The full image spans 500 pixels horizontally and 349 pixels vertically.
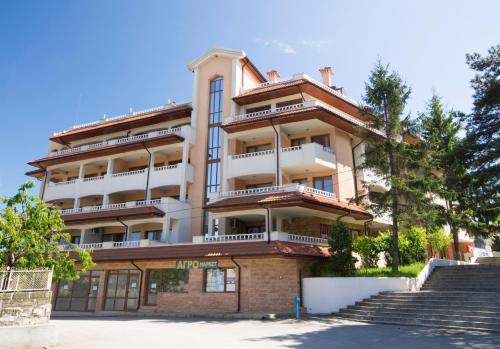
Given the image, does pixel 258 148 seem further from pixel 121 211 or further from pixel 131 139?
pixel 121 211

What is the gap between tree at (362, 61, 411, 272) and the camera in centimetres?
2262

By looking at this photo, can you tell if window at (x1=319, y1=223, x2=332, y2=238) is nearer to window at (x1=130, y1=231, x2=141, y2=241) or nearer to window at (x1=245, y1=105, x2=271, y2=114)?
window at (x1=245, y1=105, x2=271, y2=114)

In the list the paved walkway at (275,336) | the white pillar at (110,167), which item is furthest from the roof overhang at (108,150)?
the paved walkway at (275,336)

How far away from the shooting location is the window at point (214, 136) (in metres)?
30.4

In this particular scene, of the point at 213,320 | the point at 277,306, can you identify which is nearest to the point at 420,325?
the point at 277,306

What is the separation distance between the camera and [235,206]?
81.0ft

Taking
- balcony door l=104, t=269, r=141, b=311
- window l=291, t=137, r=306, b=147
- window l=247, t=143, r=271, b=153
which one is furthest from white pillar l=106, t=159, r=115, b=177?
window l=291, t=137, r=306, b=147

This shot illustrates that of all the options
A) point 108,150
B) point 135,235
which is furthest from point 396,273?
point 108,150

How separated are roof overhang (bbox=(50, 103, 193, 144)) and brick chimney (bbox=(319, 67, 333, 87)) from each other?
12576 mm

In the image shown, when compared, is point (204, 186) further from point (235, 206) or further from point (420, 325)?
point (420, 325)

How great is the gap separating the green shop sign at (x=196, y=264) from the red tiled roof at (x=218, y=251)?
1.72ft

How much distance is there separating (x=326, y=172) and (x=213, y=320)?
43.6 feet

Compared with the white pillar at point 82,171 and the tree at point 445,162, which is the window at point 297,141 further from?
the white pillar at point 82,171

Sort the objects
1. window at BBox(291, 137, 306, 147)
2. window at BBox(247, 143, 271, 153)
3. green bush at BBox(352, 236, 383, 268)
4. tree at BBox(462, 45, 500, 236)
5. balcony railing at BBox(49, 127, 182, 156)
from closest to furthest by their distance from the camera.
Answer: tree at BBox(462, 45, 500, 236) → green bush at BBox(352, 236, 383, 268) → window at BBox(291, 137, 306, 147) → window at BBox(247, 143, 271, 153) → balcony railing at BBox(49, 127, 182, 156)
